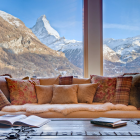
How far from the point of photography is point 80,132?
1371mm

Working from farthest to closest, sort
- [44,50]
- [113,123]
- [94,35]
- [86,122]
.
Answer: [44,50] → [94,35] → [86,122] → [113,123]

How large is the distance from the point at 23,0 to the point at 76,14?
1.34 meters

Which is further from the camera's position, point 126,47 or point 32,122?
point 126,47

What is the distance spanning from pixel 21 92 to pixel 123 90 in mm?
1689

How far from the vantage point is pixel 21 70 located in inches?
166

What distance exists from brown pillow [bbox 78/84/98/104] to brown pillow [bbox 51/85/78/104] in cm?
10

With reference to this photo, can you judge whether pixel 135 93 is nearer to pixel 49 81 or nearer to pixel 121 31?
pixel 49 81

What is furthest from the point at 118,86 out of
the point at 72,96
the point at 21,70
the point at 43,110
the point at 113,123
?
the point at 21,70

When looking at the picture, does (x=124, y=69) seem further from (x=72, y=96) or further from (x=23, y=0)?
(x=23, y=0)

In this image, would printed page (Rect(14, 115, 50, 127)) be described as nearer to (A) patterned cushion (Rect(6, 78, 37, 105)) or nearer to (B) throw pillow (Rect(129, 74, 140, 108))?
(A) patterned cushion (Rect(6, 78, 37, 105))

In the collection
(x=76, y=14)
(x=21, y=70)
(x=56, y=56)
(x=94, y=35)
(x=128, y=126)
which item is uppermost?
(x=76, y=14)

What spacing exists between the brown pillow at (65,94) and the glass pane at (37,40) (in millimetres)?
1285

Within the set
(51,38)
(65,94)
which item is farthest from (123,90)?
(51,38)

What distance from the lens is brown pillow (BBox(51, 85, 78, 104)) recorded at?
2920 millimetres
